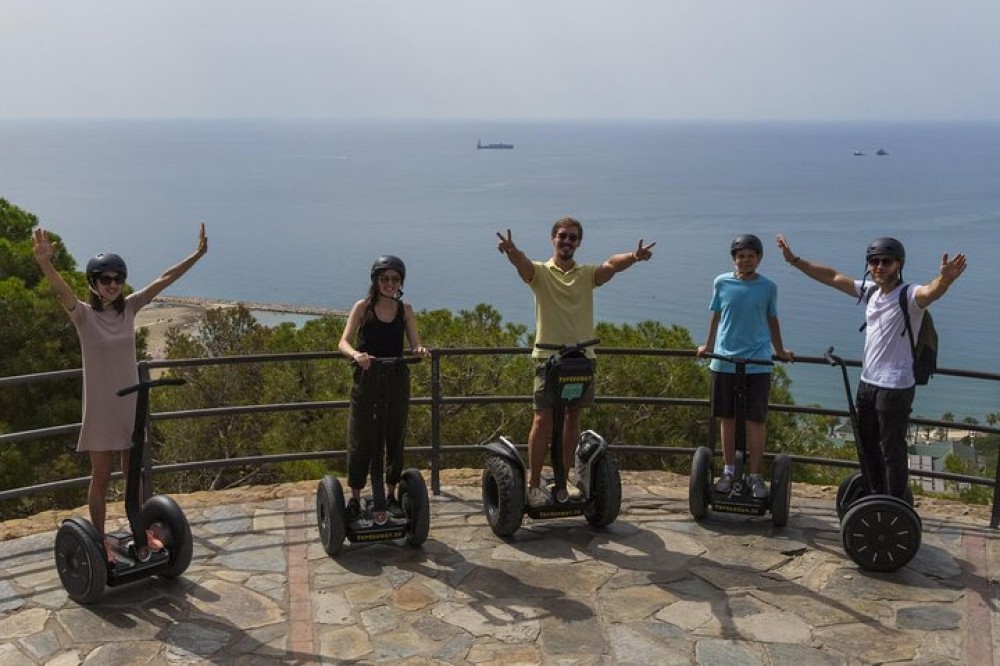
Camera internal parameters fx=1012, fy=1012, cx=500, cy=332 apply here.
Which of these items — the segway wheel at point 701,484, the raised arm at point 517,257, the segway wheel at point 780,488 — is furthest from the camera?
the segway wheel at point 701,484

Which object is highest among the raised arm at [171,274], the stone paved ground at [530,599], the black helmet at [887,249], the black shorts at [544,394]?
the black helmet at [887,249]

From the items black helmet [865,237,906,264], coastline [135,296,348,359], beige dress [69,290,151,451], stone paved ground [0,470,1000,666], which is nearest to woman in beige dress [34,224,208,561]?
beige dress [69,290,151,451]

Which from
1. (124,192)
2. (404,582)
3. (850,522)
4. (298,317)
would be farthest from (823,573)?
(124,192)

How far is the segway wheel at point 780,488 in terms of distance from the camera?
6625 millimetres

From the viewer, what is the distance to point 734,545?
21.1 ft

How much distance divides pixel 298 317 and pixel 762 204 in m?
68.7

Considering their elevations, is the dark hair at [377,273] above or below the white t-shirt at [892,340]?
above

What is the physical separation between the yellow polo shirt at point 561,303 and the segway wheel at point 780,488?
1559 millimetres

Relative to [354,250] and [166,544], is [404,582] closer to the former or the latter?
[166,544]

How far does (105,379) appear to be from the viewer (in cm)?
540

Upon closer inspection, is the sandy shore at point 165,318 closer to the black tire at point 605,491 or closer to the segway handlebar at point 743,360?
the black tire at point 605,491

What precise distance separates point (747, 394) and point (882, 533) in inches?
48.1

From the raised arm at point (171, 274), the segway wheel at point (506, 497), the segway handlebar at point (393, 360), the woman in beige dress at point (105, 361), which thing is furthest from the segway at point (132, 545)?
the segway wheel at point (506, 497)

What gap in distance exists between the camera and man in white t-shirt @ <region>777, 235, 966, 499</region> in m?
5.91
